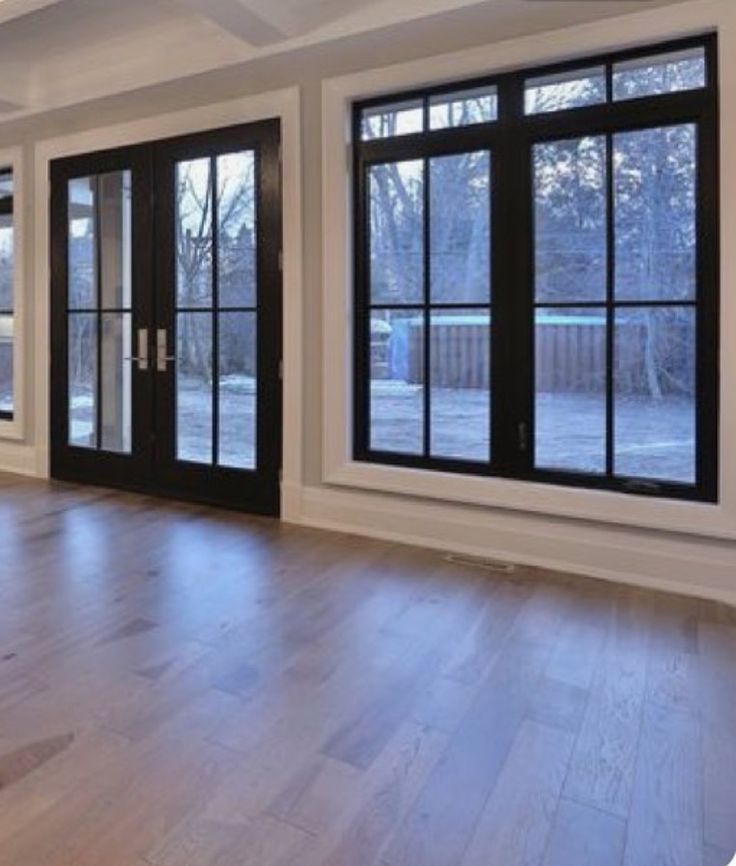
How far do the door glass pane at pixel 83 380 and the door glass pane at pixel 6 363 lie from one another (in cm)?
80

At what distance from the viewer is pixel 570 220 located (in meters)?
3.21

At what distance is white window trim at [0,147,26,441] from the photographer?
499cm

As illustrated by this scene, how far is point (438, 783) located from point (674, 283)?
2262 millimetres

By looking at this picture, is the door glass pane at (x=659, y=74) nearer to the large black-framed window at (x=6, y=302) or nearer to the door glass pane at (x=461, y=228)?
the door glass pane at (x=461, y=228)

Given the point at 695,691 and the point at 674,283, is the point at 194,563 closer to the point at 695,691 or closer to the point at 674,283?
the point at 695,691

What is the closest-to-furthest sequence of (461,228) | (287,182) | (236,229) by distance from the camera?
(461,228), (287,182), (236,229)

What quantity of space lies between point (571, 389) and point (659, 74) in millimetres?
1341

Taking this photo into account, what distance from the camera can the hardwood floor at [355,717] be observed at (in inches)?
58.1

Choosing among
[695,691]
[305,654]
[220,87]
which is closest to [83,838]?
[305,654]

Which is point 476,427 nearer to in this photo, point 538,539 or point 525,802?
point 538,539

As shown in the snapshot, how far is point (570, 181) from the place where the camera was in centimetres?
320

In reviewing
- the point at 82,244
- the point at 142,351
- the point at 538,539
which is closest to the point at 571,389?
the point at 538,539

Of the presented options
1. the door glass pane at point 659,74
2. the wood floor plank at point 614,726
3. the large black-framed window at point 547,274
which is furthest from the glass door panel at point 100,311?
the wood floor plank at point 614,726

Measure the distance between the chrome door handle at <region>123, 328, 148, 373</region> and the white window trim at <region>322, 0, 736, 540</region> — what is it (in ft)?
4.35
